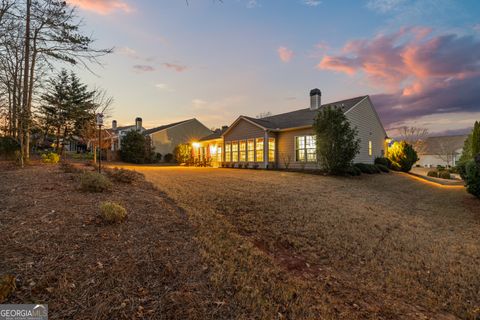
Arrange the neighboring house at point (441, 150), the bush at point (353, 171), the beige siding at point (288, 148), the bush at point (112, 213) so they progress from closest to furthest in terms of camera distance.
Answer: the bush at point (112, 213) → the bush at point (353, 171) → the beige siding at point (288, 148) → the neighboring house at point (441, 150)

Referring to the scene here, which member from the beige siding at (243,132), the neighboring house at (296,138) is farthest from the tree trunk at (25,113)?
the beige siding at (243,132)

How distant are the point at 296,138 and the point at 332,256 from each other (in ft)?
42.5

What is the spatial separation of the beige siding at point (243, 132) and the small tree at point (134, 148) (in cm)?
1142


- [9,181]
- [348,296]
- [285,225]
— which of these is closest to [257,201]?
[285,225]

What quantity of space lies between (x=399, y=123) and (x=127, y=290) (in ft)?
166

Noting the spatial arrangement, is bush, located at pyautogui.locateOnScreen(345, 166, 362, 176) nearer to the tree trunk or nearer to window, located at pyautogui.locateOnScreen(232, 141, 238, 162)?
window, located at pyautogui.locateOnScreen(232, 141, 238, 162)

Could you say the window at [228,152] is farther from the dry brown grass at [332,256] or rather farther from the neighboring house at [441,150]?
the neighboring house at [441,150]

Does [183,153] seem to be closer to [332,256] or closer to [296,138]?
[296,138]

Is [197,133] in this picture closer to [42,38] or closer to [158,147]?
[158,147]

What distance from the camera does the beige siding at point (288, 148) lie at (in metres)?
15.7

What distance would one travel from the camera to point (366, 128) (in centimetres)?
1742

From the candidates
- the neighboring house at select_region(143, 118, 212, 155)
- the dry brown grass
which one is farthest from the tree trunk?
the neighboring house at select_region(143, 118, 212, 155)

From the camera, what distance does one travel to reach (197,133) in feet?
108

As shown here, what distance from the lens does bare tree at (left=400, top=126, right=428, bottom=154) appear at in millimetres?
39797
